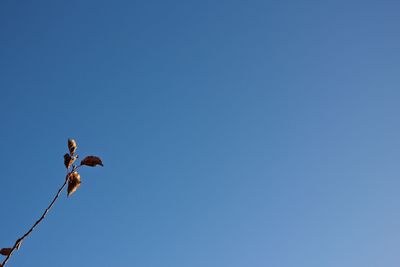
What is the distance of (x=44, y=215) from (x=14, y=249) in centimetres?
30

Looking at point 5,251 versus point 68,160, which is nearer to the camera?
point 5,251

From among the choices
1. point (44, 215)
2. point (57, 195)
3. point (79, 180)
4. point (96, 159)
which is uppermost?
point (96, 159)

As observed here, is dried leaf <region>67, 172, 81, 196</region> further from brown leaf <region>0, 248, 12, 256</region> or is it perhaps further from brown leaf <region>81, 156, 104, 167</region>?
brown leaf <region>0, 248, 12, 256</region>

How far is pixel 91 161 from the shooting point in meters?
3.32

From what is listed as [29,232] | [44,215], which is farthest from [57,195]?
[29,232]

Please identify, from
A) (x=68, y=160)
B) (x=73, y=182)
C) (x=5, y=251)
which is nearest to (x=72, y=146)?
(x=68, y=160)

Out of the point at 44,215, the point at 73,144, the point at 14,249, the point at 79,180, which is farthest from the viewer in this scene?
the point at 73,144

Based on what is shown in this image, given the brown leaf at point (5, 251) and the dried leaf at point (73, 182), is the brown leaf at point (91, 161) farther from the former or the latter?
the brown leaf at point (5, 251)

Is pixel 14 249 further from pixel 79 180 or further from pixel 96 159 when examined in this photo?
pixel 96 159

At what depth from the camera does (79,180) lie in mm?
3139

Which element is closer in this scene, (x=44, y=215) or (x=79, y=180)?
(x=44, y=215)

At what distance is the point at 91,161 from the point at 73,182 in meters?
0.29

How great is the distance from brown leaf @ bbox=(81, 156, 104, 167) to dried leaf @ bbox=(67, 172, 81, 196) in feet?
0.60

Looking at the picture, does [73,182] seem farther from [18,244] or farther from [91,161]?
[18,244]
